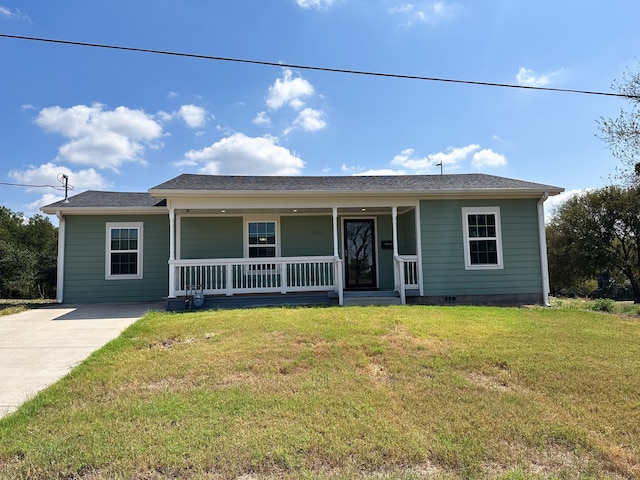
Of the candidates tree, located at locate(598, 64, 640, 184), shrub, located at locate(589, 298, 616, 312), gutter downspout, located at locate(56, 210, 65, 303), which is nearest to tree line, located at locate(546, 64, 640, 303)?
tree, located at locate(598, 64, 640, 184)

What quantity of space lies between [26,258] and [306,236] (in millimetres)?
13463

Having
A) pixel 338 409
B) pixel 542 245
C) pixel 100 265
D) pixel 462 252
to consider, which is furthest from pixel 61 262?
pixel 542 245

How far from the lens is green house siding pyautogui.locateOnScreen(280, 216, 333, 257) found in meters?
10.7

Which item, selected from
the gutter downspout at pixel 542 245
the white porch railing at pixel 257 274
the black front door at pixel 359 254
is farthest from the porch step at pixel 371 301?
the gutter downspout at pixel 542 245

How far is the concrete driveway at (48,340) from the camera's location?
12.3 feet

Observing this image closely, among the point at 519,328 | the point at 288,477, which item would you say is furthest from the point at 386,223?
the point at 288,477

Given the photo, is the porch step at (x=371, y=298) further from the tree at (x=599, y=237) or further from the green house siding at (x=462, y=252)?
the tree at (x=599, y=237)

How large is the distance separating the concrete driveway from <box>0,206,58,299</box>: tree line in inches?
353

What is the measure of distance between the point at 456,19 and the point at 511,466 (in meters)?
8.74

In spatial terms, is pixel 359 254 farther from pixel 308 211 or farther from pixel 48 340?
pixel 48 340

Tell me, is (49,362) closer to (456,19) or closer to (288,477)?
(288,477)

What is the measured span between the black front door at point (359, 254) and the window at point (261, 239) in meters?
2.12

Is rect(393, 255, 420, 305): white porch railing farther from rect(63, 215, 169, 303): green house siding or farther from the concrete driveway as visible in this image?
rect(63, 215, 169, 303): green house siding

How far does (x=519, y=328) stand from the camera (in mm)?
5941
